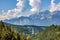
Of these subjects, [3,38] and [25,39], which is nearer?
[3,38]

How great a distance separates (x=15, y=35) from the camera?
276 feet

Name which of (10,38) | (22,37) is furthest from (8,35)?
(22,37)

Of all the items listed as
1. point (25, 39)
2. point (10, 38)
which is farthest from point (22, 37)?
point (10, 38)

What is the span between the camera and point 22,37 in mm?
86062

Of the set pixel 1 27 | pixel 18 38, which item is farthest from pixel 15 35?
pixel 1 27

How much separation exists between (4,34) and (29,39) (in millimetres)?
11471

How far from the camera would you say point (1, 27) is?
87.6 meters

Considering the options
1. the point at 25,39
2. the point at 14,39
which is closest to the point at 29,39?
the point at 25,39

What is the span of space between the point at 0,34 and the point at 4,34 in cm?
241

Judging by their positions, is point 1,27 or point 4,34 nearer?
point 4,34

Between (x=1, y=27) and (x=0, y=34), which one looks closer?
(x=0, y=34)

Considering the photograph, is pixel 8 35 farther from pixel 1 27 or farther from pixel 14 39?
pixel 1 27

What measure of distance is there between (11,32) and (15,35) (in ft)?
6.35

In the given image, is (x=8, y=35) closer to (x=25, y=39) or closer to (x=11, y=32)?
(x=11, y=32)
